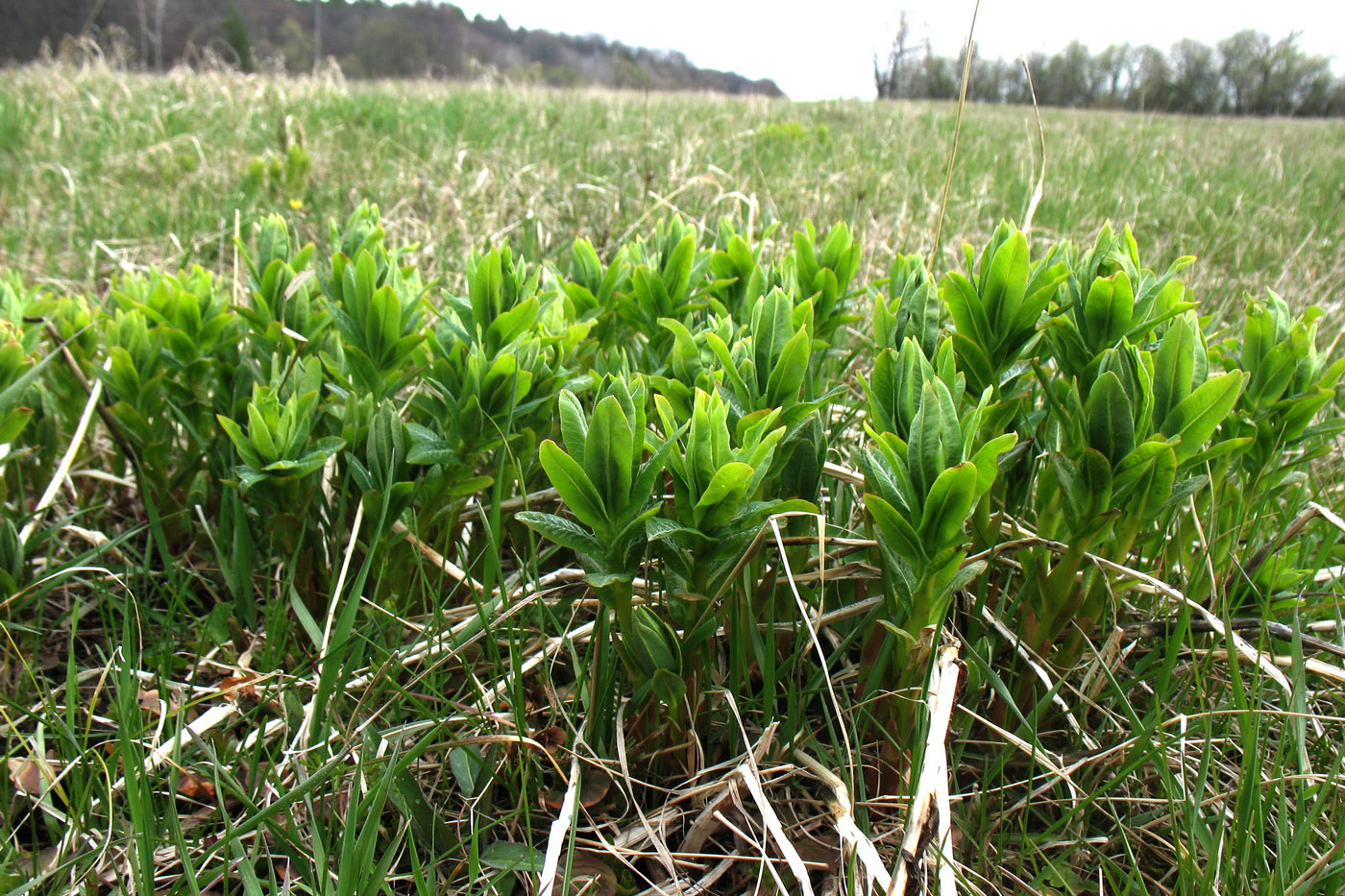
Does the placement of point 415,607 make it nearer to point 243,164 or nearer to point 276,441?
point 276,441

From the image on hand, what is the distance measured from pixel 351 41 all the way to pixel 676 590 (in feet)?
70.5

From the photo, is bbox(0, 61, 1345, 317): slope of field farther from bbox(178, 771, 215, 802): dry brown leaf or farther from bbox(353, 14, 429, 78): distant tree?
bbox(353, 14, 429, 78): distant tree

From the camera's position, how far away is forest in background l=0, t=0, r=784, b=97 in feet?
31.3

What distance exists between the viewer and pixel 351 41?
18938mm

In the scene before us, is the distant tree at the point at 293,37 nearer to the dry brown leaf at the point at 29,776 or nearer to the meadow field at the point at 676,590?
the meadow field at the point at 676,590

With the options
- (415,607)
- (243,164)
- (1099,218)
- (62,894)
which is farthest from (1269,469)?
(243,164)

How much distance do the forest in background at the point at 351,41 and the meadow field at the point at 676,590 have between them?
580 cm

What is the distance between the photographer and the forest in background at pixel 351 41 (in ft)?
31.3

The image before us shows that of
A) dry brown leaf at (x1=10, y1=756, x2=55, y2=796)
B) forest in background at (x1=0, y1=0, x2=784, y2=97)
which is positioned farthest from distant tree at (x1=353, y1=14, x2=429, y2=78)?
dry brown leaf at (x1=10, y1=756, x2=55, y2=796)

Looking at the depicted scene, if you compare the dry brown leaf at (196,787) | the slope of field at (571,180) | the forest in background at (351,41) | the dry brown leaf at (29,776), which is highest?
the forest in background at (351,41)

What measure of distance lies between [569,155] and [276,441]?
12.5 feet

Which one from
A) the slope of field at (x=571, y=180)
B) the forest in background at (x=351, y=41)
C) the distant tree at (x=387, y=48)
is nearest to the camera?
the slope of field at (x=571, y=180)

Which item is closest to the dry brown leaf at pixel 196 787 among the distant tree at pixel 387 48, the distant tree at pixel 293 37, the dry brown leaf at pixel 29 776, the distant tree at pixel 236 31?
the dry brown leaf at pixel 29 776

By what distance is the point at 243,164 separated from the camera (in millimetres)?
4484
